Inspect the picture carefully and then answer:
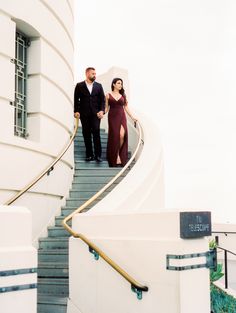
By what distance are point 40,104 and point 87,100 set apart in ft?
7.21

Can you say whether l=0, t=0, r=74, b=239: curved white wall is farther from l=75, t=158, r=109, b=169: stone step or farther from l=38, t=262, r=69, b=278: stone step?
l=38, t=262, r=69, b=278: stone step

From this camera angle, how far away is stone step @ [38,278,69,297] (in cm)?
822

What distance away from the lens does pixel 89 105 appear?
11789 millimetres

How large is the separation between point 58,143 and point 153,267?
4611 mm

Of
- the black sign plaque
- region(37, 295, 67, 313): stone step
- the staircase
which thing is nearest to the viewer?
the black sign plaque

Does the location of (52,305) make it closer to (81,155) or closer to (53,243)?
(53,243)

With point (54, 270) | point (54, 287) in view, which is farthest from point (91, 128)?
point (54, 287)

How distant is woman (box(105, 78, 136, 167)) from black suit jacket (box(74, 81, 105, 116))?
0.34 meters

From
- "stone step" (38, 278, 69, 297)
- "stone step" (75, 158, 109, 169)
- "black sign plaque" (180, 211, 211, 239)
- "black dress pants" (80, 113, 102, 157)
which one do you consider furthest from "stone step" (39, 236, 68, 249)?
"black sign plaque" (180, 211, 211, 239)

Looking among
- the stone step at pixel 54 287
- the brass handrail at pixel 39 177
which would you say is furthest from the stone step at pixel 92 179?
the stone step at pixel 54 287

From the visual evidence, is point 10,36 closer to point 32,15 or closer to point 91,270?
point 32,15

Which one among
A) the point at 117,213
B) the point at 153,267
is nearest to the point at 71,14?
the point at 117,213

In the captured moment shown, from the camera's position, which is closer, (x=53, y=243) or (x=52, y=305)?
(x=52, y=305)

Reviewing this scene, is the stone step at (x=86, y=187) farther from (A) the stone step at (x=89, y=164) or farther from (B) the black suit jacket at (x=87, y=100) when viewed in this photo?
(B) the black suit jacket at (x=87, y=100)
